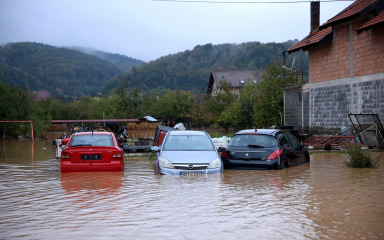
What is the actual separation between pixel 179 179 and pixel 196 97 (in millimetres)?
68696

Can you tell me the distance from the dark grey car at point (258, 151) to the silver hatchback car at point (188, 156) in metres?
0.88

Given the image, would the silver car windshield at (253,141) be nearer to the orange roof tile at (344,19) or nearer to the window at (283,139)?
the window at (283,139)

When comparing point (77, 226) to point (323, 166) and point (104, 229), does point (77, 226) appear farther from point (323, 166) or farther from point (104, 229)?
point (323, 166)

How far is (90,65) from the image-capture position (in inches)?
7205

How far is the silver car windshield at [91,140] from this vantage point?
14188 mm

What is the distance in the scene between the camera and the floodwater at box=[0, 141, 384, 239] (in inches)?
273

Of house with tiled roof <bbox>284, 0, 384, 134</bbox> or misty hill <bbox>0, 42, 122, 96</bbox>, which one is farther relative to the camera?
misty hill <bbox>0, 42, 122, 96</bbox>

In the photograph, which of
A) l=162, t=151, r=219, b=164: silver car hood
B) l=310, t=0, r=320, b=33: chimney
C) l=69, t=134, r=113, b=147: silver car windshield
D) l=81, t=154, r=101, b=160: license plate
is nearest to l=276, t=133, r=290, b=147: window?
l=162, t=151, r=219, b=164: silver car hood

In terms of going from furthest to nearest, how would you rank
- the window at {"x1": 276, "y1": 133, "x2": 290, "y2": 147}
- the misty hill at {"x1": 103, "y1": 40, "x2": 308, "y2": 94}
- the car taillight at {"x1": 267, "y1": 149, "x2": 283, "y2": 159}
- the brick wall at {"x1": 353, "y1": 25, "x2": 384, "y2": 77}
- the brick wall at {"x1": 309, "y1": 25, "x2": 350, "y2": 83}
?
the misty hill at {"x1": 103, "y1": 40, "x2": 308, "y2": 94} → the brick wall at {"x1": 309, "y1": 25, "x2": 350, "y2": 83} → the brick wall at {"x1": 353, "y1": 25, "x2": 384, "y2": 77} → the window at {"x1": 276, "y1": 133, "x2": 290, "y2": 147} → the car taillight at {"x1": 267, "y1": 149, "x2": 283, "y2": 159}

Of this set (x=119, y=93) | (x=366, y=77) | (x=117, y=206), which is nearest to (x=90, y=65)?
(x=119, y=93)

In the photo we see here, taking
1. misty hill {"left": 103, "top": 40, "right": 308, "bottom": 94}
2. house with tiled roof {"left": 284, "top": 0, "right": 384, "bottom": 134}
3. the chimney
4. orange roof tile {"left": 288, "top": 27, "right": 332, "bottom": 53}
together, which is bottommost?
house with tiled roof {"left": 284, "top": 0, "right": 384, "bottom": 134}

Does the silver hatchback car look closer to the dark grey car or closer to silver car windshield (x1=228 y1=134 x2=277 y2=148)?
the dark grey car

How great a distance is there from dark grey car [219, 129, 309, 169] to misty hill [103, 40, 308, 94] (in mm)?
107320

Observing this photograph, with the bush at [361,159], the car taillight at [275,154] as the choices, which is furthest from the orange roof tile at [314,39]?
the car taillight at [275,154]
